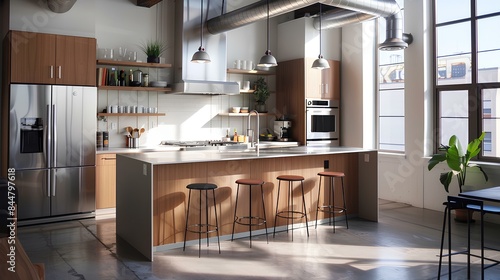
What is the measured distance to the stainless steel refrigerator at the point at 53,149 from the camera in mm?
5762

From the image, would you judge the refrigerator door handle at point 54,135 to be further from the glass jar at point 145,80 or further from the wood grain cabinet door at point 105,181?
the glass jar at point 145,80

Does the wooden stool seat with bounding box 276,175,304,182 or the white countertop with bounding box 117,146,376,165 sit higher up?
the white countertop with bounding box 117,146,376,165

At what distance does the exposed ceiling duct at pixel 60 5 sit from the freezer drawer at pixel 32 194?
2.16 metres

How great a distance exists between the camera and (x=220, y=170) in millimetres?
5098

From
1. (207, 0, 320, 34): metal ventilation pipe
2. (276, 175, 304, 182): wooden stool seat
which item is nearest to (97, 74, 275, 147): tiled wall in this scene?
(207, 0, 320, 34): metal ventilation pipe

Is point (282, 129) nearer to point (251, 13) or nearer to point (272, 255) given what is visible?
point (251, 13)

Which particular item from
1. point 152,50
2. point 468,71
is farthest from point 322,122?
point 152,50

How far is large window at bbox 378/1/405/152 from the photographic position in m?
7.69

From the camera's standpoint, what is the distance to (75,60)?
6.11 m

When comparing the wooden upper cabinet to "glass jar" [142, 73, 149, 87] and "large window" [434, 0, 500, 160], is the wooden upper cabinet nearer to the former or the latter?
"glass jar" [142, 73, 149, 87]

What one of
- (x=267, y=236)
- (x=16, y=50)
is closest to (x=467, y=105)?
(x=267, y=236)

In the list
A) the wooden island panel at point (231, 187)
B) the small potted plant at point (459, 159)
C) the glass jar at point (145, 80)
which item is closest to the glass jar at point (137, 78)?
the glass jar at point (145, 80)

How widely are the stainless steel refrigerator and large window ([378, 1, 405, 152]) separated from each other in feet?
16.4

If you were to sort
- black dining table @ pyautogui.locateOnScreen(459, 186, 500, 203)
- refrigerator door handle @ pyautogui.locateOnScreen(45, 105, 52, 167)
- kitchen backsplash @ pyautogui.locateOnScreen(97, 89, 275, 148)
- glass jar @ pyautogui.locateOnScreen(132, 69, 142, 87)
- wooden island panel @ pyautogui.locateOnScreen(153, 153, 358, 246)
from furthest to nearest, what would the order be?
kitchen backsplash @ pyautogui.locateOnScreen(97, 89, 275, 148) < glass jar @ pyautogui.locateOnScreen(132, 69, 142, 87) < refrigerator door handle @ pyautogui.locateOnScreen(45, 105, 52, 167) < wooden island panel @ pyautogui.locateOnScreen(153, 153, 358, 246) < black dining table @ pyautogui.locateOnScreen(459, 186, 500, 203)
